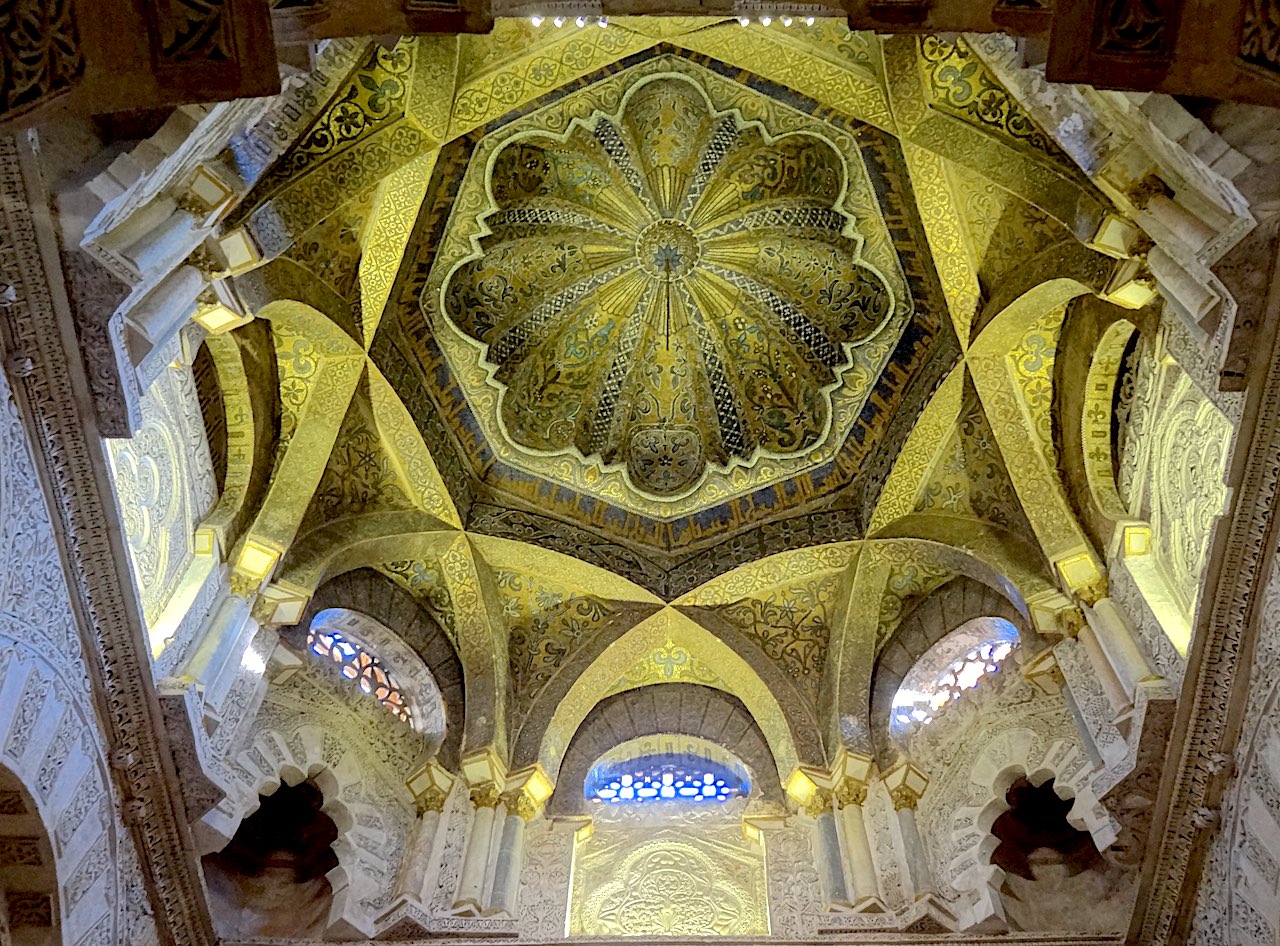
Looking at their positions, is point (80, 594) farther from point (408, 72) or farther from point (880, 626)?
point (880, 626)

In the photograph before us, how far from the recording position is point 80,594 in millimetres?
5797

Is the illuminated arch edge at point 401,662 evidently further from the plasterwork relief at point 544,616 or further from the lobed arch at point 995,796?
the lobed arch at point 995,796

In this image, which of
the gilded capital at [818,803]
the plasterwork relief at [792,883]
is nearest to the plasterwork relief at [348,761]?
the plasterwork relief at [792,883]

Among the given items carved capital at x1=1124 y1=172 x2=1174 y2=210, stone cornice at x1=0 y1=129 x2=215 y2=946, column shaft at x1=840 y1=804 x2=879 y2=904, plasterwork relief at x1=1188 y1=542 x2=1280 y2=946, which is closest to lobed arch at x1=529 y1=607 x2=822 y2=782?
column shaft at x1=840 y1=804 x2=879 y2=904

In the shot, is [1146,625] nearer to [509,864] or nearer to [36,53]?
[509,864]

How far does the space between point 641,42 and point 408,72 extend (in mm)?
1955

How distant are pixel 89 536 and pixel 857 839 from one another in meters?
5.48

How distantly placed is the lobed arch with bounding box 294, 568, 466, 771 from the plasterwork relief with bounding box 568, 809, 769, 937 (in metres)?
1.45

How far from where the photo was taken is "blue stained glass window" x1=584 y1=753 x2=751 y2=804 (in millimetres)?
9184

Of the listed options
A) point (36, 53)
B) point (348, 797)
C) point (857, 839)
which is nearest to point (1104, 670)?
point (857, 839)

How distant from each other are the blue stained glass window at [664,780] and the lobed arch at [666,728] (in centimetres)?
13

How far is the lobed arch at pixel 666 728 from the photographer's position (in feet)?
30.1

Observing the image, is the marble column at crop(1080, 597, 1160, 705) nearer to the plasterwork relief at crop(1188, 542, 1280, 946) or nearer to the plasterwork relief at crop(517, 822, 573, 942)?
the plasterwork relief at crop(1188, 542, 1280, 946)

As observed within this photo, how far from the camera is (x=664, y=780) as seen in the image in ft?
30.6
